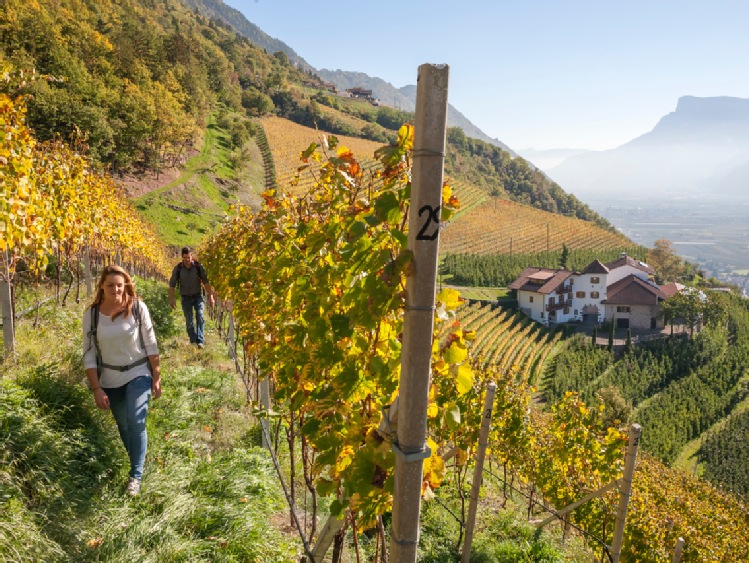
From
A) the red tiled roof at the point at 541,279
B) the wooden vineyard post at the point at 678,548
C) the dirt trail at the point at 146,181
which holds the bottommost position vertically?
the red tiled roof at the point at 541,279

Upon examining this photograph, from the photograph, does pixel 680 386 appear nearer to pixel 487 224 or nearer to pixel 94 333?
pixel 94 333

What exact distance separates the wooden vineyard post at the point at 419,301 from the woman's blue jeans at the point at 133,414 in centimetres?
240

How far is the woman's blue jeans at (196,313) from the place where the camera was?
22.5 feet

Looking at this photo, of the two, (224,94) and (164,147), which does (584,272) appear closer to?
(164,147)

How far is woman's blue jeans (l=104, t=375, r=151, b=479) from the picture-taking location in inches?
123

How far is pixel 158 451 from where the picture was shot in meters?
3.62

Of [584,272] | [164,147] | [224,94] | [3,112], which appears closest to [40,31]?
[164,147]

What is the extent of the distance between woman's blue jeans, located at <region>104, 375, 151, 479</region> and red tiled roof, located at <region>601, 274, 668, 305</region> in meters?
51.7

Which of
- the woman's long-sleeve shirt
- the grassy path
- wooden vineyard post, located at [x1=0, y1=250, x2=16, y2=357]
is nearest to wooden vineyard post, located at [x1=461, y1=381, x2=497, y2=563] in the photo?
the grassy path

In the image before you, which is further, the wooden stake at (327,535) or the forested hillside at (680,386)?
the forested hillside at (680,386)

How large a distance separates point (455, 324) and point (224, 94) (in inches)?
3547

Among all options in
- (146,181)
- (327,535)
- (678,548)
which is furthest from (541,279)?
(327,535)

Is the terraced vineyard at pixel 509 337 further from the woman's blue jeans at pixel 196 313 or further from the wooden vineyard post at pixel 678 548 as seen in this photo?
the wooden vineyard post at pixel 678 548

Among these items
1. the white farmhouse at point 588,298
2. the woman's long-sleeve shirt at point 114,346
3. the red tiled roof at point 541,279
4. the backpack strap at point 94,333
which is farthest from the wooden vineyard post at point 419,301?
the white farmhouse at point 588,298
